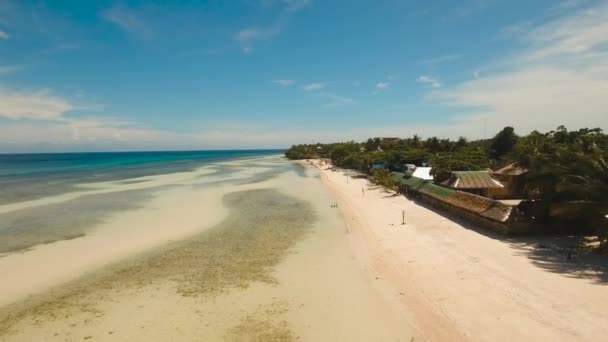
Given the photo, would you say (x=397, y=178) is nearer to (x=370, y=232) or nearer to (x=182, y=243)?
(x=370, y=232)

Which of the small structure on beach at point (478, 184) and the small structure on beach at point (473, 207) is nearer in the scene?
the small structure on beach at point (473, 207)

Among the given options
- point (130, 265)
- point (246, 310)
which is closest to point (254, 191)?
point (130, 265)

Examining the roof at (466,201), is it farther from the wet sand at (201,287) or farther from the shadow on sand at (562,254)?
the wet sand at (201,287)

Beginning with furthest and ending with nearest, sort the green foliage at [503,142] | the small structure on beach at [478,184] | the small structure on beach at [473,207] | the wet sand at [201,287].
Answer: the green foliage at [503,142], the small structure on beach at [478,184], the small structure on beach at [473,207], the wet sand at [201,287]

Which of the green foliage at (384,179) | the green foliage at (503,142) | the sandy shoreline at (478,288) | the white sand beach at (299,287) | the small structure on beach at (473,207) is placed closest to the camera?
the sandy shoreline at (478,288)

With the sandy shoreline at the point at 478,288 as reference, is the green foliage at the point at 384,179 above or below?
above

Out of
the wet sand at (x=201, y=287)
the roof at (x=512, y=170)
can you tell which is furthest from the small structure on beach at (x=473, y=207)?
the wet sand at (x=201, y=287)

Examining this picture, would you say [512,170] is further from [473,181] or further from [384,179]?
[384,179]
